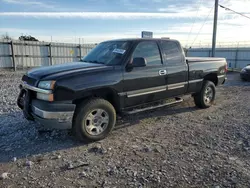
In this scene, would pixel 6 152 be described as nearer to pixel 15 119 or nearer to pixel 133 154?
pixel 15 119

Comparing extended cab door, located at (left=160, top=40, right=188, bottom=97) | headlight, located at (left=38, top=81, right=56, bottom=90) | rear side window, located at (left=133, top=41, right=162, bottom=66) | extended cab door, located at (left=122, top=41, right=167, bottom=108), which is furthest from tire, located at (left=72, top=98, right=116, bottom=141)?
extended cab door, located at (left=160, top=40, right=188, bottom=97)

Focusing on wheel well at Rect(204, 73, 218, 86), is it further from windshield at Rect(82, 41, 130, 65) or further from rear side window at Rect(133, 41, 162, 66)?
windshield at Rect(82, 41, 130, 65)

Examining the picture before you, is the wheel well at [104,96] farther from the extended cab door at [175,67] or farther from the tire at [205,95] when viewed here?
the tire at [205,95]

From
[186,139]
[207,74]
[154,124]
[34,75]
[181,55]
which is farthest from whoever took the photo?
[207,74]

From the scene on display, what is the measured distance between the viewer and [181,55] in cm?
589

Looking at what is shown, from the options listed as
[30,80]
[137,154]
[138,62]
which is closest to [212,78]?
[138,62]

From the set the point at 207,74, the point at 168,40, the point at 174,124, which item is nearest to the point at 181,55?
the point at 168,40

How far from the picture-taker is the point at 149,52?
5.23 metres

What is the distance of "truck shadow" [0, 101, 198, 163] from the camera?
4.00m

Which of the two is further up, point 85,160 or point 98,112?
point 98,112

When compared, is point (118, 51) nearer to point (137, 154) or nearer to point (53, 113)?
point (53, 113)

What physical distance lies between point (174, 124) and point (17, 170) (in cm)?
346

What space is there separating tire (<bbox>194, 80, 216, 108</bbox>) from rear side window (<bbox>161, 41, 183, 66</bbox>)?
4.41 feet

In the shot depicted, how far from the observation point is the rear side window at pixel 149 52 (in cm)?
502
